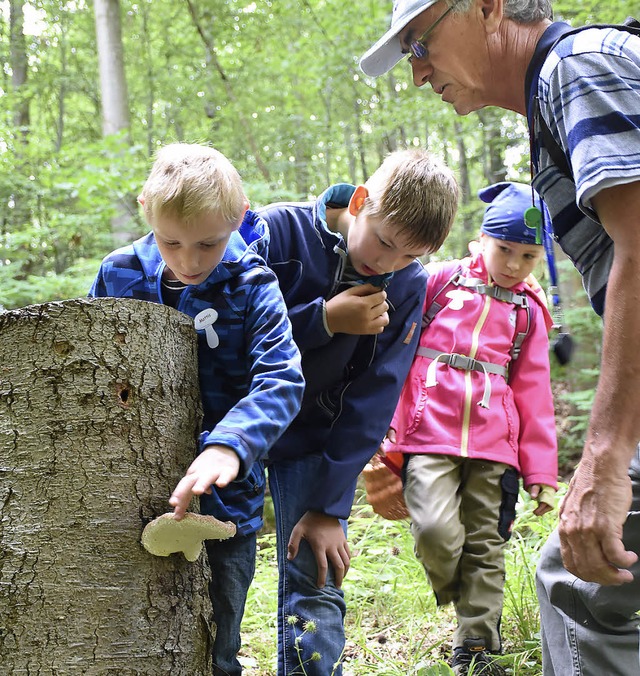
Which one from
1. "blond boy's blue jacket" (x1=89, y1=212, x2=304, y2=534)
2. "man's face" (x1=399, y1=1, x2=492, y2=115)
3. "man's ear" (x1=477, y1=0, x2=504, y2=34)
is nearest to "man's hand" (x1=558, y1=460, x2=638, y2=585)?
"blond boy's blue jacket" (x1=89, y1=212, x2=304, y2=534)

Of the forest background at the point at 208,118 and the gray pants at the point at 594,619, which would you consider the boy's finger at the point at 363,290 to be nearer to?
the gray pants at the point at 594,619

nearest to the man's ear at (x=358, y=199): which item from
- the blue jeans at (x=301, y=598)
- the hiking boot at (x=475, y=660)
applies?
the blue jeans at (x=301, y=598)

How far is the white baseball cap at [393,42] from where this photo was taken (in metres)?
1.87

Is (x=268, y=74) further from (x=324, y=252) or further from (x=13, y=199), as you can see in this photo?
(x=324, y=252)

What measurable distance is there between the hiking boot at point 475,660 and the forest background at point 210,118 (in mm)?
3412

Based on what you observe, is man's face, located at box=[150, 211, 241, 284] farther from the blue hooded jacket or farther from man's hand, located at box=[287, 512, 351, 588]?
→ man's hand, located at box=[287, 512, 351, 588]

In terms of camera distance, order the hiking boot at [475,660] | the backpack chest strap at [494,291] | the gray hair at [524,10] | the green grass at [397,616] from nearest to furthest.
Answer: the gray hair at [524,10], the hiking boot at [475,660], the green grass at [397,616], the backpack chest strap at [494,291]

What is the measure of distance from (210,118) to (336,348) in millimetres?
9525

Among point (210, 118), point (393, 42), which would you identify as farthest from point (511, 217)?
point (210, 118)

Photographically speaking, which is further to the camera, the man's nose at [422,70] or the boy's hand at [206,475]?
the man's nose at [422,70]

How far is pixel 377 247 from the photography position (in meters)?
2.23

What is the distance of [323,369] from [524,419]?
1.30m

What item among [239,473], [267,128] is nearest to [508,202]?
[239,473]

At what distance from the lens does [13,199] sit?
11336 mm
